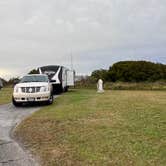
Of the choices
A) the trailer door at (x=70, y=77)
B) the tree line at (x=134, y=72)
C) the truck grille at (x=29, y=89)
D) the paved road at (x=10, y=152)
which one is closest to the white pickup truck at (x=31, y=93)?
the truck grille at (x=29, y=89)

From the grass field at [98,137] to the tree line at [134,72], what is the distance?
40.8m

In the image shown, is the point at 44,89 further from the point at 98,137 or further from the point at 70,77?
the point at 70,77

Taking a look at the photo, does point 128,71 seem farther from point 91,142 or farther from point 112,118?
point 91,142

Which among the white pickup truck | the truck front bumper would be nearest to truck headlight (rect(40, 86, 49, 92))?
the white pickup truck

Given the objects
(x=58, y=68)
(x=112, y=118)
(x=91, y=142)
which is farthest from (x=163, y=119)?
(x=58, y=68)

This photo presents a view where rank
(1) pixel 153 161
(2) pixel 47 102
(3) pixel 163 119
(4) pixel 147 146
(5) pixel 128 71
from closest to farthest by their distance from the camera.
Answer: (1) pixel 153 161 < (4) pixel 147 146 < (3) pixel 163 119 < (2) pixel 47 102 < (5) pixel 128 71

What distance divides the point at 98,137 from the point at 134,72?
46836 mm

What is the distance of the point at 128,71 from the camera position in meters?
58.0

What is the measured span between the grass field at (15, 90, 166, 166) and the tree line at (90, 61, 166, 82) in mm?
40751

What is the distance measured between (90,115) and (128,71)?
141 feet

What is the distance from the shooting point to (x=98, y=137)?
11219 millimetres

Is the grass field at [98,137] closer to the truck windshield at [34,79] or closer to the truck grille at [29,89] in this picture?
the truck grille at [29,89]

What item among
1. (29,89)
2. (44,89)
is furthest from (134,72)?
(29,89)

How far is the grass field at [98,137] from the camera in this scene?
9.16 m
